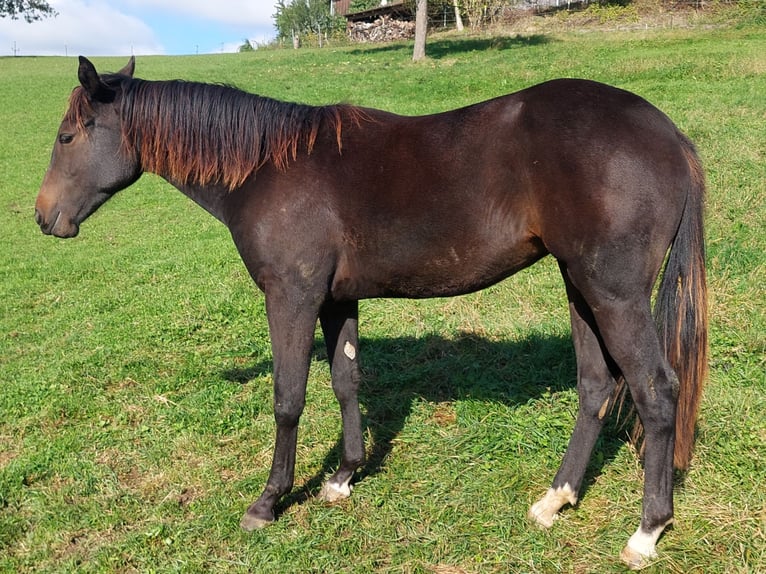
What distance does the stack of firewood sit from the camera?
137ft

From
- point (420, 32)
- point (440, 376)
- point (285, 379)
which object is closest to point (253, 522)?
point (285, 379)

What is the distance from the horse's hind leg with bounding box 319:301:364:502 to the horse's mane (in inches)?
39.6

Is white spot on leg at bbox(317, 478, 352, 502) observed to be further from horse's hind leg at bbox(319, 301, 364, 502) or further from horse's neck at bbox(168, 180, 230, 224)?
horse's neck at bbox(168, 180, 230, 224)

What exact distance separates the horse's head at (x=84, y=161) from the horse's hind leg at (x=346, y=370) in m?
1.51

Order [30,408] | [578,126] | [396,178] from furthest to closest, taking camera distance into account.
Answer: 1. [30,408]
2. [396,178]
3. [578,126]

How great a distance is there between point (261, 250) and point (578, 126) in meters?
1.74

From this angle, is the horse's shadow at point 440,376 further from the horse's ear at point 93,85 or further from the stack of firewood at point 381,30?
the stack of firewood at point 381,30

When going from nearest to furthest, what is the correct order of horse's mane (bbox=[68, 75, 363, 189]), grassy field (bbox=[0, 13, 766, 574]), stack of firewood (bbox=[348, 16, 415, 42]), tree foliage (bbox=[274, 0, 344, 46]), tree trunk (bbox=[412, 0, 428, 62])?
grassy field (bbox=[0, 13, 766, 574]) < horse's mane (bbox=[68, 75, 363, 189]) < tree trunk (bbox=[412, 0, 428, 62]) < stack of firewood (bbox=[348, 16, 415, 42]) < tree foliage (bbox=[274, 0, 344, 46])

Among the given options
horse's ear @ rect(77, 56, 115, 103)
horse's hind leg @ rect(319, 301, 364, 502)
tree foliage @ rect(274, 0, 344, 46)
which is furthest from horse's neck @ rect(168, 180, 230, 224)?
tree foliage @ rect(274, 0, 344, 46)

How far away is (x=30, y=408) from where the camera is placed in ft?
16.7

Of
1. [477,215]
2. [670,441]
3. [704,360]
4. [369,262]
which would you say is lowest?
[670,441]

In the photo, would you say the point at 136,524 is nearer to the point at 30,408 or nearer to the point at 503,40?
the point at 30,408

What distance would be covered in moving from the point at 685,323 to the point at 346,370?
6.43 ft

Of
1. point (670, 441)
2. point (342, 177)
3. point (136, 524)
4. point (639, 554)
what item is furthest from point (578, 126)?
point (136, 524)
